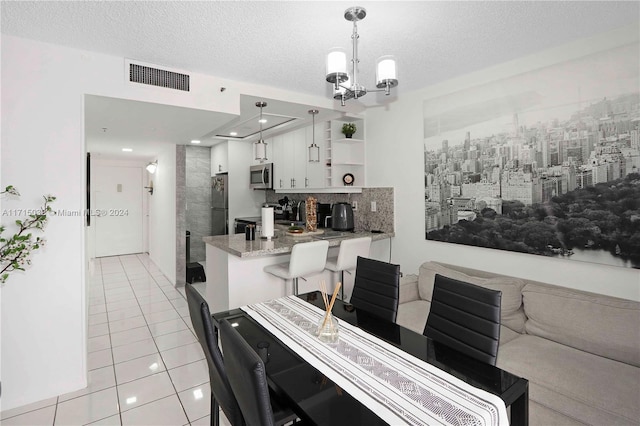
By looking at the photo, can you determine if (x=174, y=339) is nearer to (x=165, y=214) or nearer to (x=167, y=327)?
(x=167, y=327)

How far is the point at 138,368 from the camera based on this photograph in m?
2.80

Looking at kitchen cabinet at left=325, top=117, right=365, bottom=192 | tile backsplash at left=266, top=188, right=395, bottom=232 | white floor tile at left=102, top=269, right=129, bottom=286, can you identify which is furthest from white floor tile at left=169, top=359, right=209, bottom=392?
white floor tile at left=102, top=269, right=129, bottom=286

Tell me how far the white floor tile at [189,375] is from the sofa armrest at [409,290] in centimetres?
182

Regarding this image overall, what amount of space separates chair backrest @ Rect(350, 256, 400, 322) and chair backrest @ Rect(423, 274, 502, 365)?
28 centimetres

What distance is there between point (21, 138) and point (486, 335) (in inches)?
124

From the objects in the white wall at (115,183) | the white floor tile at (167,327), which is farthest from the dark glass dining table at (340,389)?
the white wall at (115,183)

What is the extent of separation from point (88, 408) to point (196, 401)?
73 centimetres

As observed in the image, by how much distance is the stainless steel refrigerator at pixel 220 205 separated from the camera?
5820mm

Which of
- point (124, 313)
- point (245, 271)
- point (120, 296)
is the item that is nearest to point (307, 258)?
point (245, 271)

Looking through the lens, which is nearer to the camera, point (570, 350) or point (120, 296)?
point (570, 350)

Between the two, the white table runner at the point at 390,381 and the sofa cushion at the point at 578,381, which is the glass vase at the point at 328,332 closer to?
the white table runner at the point at 390,381

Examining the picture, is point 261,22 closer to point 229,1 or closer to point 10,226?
point 229,1

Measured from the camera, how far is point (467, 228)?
10.0 feet

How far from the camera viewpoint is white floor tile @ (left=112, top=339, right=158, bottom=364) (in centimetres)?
300
